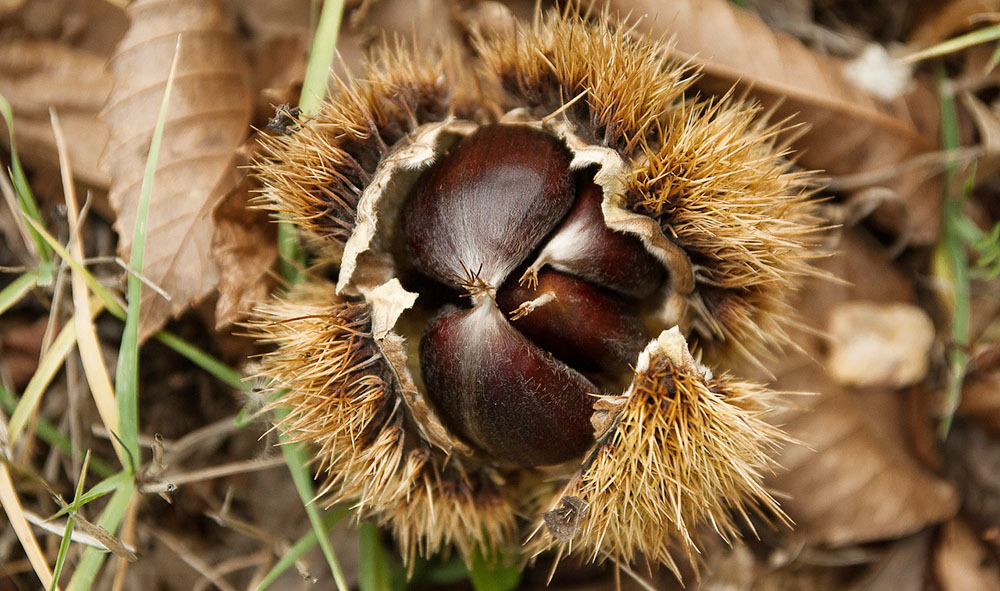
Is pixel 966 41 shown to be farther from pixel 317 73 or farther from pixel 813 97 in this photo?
pixel 317 73

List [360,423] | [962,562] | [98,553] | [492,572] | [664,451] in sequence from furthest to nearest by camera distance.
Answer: [962,562] < [492,572] < [98,553] < [360,423] < [664,451]

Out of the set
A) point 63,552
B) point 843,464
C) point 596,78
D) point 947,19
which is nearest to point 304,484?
point 63,552

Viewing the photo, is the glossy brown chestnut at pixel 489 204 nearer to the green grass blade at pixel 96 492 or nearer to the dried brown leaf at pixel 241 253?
the dried brown leaf at pixel 241 253

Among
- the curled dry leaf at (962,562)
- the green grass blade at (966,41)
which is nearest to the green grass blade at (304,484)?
the curled dry leaf at (962,562)

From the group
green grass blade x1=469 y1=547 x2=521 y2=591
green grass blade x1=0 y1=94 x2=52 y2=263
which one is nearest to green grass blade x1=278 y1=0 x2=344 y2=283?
green grass blade x1=0 y1=94 x2=52 y2=263

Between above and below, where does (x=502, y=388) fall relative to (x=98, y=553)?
above

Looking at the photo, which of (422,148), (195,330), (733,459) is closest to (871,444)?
(733,459)

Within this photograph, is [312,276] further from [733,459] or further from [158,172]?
[733,459]

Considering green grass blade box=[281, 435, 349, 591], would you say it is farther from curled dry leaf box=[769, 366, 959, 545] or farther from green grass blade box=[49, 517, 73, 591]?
curled dry leaf box=[769, 366, 959, 545]
